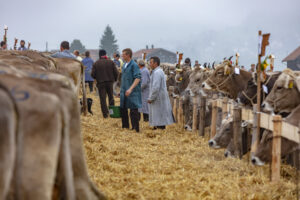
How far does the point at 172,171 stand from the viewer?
6.43 m

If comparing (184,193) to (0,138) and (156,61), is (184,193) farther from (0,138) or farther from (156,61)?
(156,61)

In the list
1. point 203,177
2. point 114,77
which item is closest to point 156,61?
point 114,77

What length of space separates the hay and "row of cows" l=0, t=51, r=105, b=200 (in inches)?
80.9

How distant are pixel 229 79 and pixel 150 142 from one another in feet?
7.31

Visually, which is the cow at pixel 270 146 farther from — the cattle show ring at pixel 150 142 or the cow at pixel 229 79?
the cow at pixel 229 79

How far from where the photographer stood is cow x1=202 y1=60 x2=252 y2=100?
9.48 metres

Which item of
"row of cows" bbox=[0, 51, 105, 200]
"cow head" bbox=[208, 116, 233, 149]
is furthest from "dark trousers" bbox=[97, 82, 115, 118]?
"row of cows" bbox=[0, 51, 105, 200]

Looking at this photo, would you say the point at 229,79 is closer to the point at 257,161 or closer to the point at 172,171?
the point at 172,171

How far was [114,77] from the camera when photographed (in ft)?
44.1

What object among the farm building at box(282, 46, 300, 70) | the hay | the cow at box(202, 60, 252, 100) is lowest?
the hay

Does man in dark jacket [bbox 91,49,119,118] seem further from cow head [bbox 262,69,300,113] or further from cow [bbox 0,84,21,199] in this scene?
cow [bbox 0,84,21,199]

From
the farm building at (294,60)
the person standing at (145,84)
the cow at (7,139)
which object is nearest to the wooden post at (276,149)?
the cow at (7,139)

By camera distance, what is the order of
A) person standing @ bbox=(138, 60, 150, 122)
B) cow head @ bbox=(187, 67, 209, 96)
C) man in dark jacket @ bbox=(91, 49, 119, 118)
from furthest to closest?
man in dark jacket @ bbox=(91, 49, 119, 118) < person standing @ bbox=(138, 60, 150, 122) < cow head @ bbox=(187, 67, 209, 96)

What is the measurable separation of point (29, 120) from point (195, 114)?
867cm
